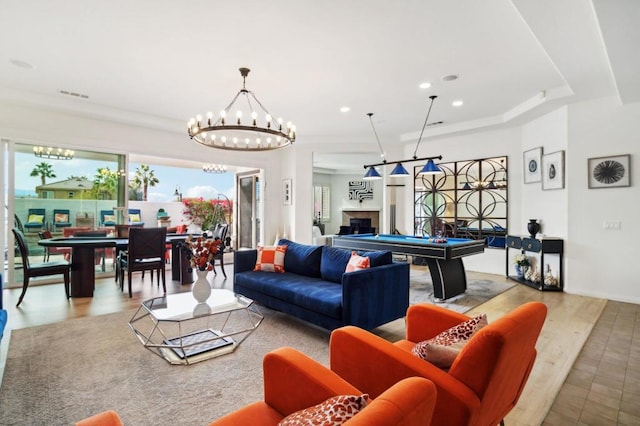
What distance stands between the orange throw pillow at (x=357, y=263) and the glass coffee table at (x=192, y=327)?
3.35ft

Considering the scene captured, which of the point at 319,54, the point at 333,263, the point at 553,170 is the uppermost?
the point at 319,54

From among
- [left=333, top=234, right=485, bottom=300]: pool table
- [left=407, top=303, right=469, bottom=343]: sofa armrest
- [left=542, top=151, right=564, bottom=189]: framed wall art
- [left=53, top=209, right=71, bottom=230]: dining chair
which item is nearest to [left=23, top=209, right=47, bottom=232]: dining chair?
[left=53, top=209, right=71, bottom=230]: dining chair

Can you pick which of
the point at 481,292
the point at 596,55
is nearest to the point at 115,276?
the point at 481,292

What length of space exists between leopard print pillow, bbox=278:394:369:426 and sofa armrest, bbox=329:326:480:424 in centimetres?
55

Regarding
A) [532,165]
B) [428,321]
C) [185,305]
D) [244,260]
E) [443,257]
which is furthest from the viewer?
[532,165]

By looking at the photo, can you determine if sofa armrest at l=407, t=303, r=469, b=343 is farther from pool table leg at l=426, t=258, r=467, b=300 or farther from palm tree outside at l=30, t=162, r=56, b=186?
palm tree outside at l=30, t=162, r=56, b=186

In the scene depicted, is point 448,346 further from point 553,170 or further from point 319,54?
point 553,170

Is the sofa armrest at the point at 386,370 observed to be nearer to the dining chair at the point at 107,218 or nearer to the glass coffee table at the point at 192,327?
the glass coffee table at the point at 192,327

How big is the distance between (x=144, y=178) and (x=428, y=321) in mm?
10025

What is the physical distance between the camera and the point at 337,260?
372cm

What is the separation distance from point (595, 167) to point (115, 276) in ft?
25.6

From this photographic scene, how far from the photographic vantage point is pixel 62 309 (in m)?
3.99

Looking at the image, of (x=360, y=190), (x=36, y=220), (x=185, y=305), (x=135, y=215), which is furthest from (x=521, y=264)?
(x=135, y=215)

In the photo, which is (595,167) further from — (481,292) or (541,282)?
(481,292)
